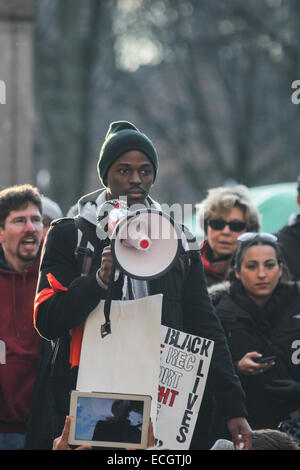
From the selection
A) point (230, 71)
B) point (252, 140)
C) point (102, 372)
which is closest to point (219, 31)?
point (230, 71)

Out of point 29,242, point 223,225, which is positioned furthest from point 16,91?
point 29,242

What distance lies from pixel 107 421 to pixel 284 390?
1563mm

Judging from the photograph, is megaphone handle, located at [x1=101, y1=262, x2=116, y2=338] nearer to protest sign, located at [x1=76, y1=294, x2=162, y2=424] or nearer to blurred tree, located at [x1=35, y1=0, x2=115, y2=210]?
protest sign, located at [x1=76, y1=294, x2=162, y2=424]

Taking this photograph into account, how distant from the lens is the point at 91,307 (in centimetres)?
279

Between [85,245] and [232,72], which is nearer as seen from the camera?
[85,245]

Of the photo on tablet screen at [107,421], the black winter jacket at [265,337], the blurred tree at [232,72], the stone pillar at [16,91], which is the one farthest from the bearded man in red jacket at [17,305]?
the blurred tree at [232,72]

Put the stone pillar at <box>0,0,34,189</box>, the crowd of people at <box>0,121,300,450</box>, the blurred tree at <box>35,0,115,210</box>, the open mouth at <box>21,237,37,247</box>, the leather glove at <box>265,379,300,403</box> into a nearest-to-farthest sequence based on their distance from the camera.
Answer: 1. the crowd of people at <box>0,121,300,450</box>
2. the leather glove at <box>265,379,300,403</box>
3. the open mouth at <box>21,237,37,247</box>
4. the stone pillar at <box>0,0,34,189</box>
5. the blurred tree at <box>35,0,115,210</box>

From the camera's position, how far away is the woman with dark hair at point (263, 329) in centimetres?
405

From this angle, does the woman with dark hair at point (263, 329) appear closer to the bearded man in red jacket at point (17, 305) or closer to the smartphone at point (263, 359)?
the smartphone at point (263, 359)

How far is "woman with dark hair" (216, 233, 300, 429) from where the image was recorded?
4047 millimetres

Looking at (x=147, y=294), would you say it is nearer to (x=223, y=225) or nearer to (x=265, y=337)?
(x=265, y=337)

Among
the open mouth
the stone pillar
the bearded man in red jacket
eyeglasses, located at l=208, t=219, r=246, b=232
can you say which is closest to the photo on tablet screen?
the bearded man in red jacket

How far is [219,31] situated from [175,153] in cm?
310

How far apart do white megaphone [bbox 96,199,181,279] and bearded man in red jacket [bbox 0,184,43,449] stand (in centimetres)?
144
